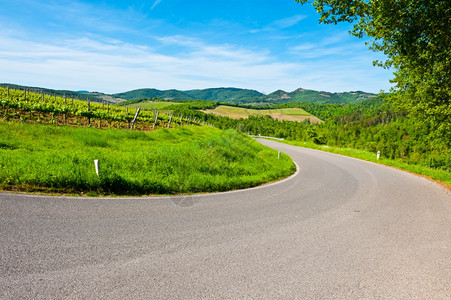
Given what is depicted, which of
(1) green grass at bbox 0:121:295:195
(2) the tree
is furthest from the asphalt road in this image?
(2) the tree

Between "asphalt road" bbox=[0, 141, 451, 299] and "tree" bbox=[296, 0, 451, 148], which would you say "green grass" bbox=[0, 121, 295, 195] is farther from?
"tree" bbox=[296, 0, 451, 148]

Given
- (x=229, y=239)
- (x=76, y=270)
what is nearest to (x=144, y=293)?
(x=76, y=270)

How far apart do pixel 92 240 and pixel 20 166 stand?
4865 millimetres

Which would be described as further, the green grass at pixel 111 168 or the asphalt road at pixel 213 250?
the green grass at pixel 111 168

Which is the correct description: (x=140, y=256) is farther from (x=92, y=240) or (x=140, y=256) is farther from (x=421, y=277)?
(x=421, y=277)

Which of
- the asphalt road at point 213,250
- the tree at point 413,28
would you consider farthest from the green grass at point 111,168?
the tree at point 413,28

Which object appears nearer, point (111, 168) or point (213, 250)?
point (213, 250)

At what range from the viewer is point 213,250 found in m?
4.29

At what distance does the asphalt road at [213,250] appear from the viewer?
3258 millimetres

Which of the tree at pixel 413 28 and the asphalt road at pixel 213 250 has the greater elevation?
the tree at pixel 413 28

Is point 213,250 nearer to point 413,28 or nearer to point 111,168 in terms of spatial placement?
point 111,168

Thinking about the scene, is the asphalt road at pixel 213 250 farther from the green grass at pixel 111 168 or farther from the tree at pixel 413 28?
the tree at pixel 413 28

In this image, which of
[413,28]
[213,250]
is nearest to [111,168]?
[213,250]

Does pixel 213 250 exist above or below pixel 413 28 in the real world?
below
